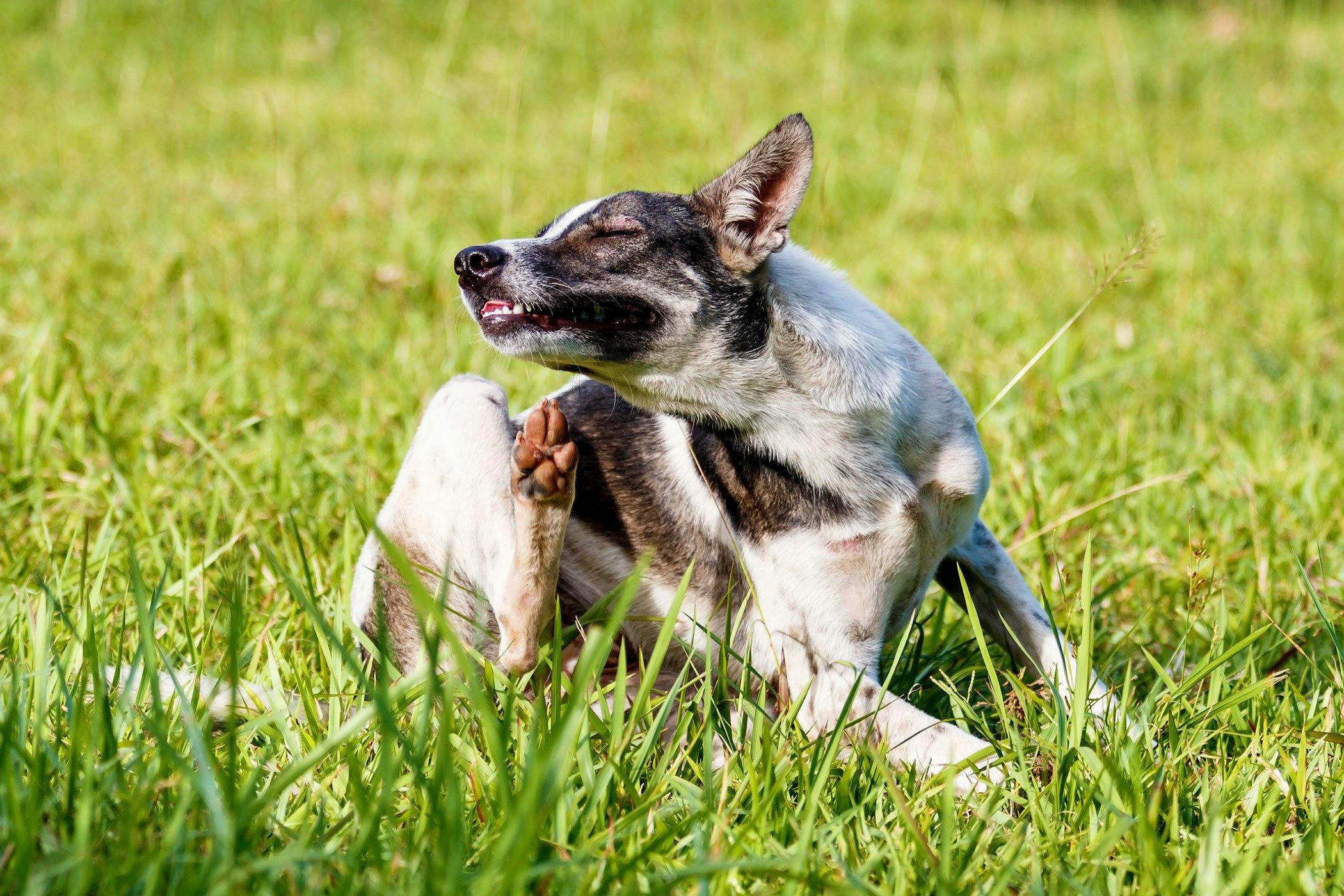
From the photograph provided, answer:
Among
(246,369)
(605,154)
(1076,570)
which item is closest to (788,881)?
(1076,570)

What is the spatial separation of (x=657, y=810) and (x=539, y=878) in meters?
0.32

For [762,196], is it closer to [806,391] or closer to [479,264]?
[806,391]

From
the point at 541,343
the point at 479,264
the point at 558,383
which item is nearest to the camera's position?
the point at 541,343

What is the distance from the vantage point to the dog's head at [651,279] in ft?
8.39

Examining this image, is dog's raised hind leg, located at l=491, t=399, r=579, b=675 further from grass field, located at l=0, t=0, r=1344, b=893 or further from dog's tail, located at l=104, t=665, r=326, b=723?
dog's tail, located at l=104, t=665, r=326, b=723

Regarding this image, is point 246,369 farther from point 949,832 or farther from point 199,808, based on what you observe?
point 949,832

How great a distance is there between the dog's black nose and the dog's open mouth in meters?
0.05

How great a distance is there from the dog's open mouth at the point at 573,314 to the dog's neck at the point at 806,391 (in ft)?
0.37

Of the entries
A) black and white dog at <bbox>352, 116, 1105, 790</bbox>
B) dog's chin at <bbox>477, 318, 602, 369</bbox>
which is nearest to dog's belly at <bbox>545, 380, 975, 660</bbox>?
black and white dog at <bbox>352, 116, 1105, 790</bbox>

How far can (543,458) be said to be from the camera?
8.05ft

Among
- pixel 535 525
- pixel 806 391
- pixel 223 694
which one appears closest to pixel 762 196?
pixel 806 391

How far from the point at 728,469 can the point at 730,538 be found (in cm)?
15

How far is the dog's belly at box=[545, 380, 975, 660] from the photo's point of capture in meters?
2.52

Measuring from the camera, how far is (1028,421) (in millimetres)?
4254
